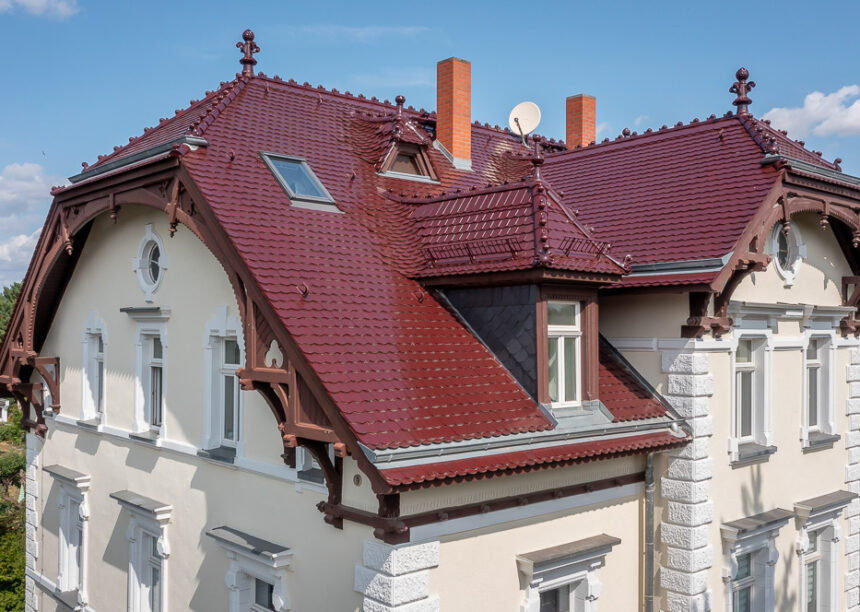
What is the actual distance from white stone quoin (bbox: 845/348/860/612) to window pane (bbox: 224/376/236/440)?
10.3 m

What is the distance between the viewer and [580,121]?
18781 millimetres

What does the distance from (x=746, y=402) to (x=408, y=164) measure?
674 centimetres

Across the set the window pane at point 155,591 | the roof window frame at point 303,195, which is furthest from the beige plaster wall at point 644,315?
the window pane at point 155,591

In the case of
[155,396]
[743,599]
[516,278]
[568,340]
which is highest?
[516,278]

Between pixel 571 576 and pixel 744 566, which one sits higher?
pixel 571 576

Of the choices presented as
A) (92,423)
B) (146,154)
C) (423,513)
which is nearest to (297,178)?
(146,154)

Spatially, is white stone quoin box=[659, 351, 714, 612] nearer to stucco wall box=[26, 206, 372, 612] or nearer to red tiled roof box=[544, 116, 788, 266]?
red tiled roof box=[544, 116, 788, 266]

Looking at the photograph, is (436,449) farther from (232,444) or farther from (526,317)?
(232,444)

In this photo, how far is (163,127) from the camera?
13805 millimetres

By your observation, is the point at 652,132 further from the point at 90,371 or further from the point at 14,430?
the point at 14,430

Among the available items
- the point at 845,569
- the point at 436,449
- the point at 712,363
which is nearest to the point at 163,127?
the point at 436,449

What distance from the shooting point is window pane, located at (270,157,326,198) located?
10.9 meters

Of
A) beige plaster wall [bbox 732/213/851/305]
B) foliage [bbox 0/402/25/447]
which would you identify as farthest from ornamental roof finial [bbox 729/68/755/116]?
foliage [bbox 0/402/25/447]

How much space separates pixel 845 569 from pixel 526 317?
27.4ft
